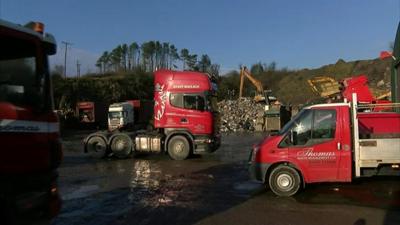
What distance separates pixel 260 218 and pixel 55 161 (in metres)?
4.33

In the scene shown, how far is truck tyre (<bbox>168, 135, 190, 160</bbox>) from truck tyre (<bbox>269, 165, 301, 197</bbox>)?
367 inches

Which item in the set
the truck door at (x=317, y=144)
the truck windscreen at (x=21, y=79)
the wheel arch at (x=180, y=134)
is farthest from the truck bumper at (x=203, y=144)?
the truck windscreen at (x=21, y=79)

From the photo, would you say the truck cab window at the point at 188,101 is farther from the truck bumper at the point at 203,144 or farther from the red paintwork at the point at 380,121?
the red paintwork at the point at 380,121

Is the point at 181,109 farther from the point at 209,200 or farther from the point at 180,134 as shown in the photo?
the point at 209,200

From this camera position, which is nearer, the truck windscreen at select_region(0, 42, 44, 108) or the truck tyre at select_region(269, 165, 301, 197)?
the truck windscreen at select_region(0, 42, 44, 108)

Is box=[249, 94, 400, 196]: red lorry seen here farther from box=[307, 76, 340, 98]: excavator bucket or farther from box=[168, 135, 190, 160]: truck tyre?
box=[307, 76, 340, 98]: excavator bucket

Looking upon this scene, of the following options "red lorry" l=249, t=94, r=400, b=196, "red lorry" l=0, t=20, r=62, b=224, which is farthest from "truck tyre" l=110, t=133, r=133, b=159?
"red lorry" l=0, t=20, r=62, b=224

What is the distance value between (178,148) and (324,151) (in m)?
10.2

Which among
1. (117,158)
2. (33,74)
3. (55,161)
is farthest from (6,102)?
(117,158)

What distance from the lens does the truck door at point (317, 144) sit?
1112 centimetres

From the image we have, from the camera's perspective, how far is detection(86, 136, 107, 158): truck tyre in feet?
71.8

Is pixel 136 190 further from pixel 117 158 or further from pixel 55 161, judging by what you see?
pixel 117 158

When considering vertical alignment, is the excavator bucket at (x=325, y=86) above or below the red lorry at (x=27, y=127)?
above

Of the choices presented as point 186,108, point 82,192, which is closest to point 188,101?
point 186,108
